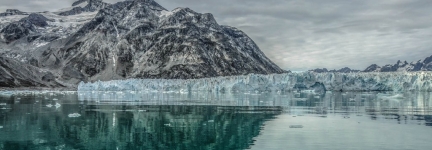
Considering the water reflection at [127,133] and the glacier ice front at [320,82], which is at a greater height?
the glacier ice front at [320,82]

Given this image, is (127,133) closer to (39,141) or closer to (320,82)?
(39,141)

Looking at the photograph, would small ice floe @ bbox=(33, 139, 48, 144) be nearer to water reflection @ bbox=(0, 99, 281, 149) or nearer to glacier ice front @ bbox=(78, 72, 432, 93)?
water reflection @ bbox=(0, 99, 281, 149)

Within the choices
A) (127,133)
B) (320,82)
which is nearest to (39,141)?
(127,133)

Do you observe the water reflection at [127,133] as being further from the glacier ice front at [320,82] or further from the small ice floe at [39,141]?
the glacier ice front at [320,82]

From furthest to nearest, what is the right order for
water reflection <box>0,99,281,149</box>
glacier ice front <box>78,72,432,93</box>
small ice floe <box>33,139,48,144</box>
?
glacier ice front <box>78,72,432,93</box>, small ice floe <box>33,139,48,144</box>, water reflection <box>0,99,281,149</box>

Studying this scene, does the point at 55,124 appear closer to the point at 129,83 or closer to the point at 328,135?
the point at 328,135

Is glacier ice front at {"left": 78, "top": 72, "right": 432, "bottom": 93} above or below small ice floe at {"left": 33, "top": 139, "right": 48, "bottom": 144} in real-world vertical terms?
above

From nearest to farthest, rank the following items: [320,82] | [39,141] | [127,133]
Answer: [39,141] < [127,133] < [320,82]

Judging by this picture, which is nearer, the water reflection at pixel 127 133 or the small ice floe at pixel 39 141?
the water reflection at pixel 127 133

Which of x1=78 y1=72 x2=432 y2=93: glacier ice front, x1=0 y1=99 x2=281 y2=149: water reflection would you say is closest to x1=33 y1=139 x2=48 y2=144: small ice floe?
x1=0 y1=99 x2=281 y2=149: water reflection

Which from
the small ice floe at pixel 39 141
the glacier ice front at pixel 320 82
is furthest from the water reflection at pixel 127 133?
the glacier ice front at pixel 320 82

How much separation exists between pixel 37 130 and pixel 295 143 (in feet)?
51.8

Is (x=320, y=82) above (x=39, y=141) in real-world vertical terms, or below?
above

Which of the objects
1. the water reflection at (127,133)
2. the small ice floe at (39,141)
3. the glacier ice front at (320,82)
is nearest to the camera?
the water reflection at (127,133)
